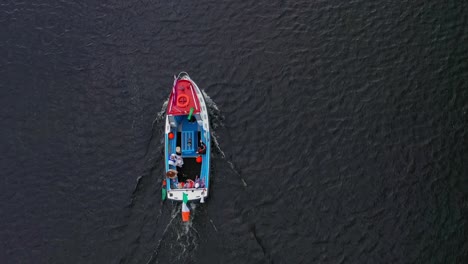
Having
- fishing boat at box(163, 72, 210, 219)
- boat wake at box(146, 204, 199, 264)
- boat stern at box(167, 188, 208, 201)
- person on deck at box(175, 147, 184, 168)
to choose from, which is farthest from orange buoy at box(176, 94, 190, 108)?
boat wake at box(146, 204, 199, 264)

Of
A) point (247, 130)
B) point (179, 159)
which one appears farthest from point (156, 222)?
point (247, 130)

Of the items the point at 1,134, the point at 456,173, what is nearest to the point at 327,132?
the point at 456,173

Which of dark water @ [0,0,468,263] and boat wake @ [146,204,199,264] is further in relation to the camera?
dark water @ [0,0,468,263]

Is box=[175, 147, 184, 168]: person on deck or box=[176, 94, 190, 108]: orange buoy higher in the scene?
box=[176, 94, 190, 108]: orange buoy

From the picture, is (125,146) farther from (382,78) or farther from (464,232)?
(464,232)

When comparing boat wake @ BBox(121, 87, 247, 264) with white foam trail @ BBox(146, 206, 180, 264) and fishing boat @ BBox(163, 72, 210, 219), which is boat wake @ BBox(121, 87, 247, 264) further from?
fishing boat @ BBox(163, 72, 210, 219)

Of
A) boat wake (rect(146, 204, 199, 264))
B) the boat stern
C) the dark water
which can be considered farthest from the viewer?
the boat stern

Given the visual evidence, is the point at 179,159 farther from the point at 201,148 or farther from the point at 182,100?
the point at 182,100
